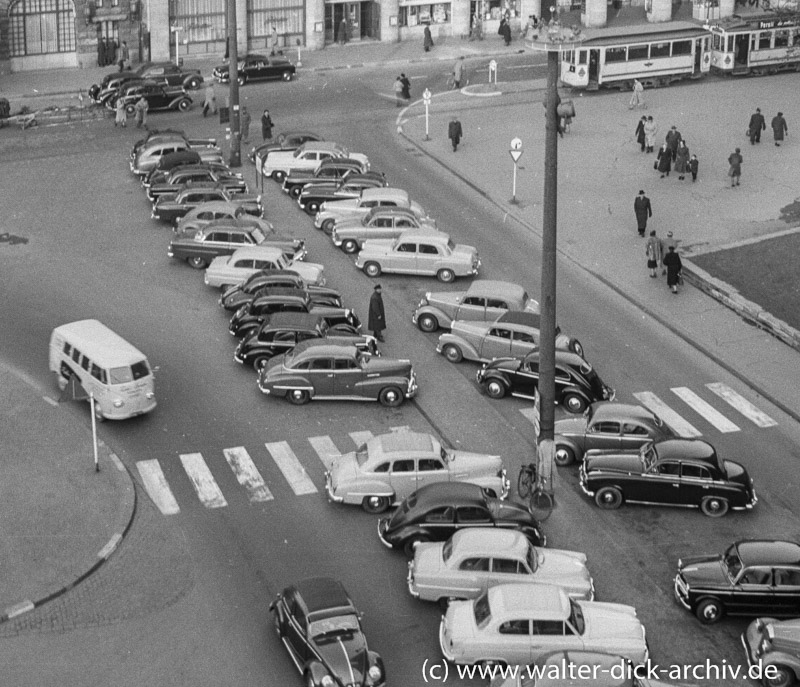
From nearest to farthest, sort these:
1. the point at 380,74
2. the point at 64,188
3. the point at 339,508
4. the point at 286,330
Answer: the point at 339,508 < the point at 286,330 < the point at 64,188 < the point at 380,74

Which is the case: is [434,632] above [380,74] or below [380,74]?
below

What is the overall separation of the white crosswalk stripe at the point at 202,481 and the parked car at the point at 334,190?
1772 cm

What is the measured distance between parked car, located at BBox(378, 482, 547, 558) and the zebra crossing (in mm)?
2958

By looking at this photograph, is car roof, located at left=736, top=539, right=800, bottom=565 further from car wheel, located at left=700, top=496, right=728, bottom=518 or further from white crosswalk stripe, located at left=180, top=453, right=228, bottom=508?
white crosswalk stripe, located at left=180, top=453, right=228, bottom=508

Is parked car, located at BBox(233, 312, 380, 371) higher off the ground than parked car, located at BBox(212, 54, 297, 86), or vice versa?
parked car, located at BBox(212, 54, 297, 86)

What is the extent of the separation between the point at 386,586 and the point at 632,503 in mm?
6054

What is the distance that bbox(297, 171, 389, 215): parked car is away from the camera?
4856cm

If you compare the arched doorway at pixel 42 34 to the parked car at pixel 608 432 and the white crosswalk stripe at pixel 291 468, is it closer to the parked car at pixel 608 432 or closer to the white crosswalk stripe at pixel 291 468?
the white crosswalk stripe at pixel 291 468

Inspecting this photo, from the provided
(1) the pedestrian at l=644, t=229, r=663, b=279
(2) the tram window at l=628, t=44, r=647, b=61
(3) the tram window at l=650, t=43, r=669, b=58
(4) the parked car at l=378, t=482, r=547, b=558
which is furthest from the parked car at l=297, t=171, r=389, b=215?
(3) the tram window at l=650, t=43, r=669, b=58

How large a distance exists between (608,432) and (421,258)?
40.2ft

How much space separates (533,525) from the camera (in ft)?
94.5

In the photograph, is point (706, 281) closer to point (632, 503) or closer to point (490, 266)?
point (490, 266)

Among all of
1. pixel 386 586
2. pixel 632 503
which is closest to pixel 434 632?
pixel 386 586

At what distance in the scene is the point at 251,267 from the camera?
41219mm
